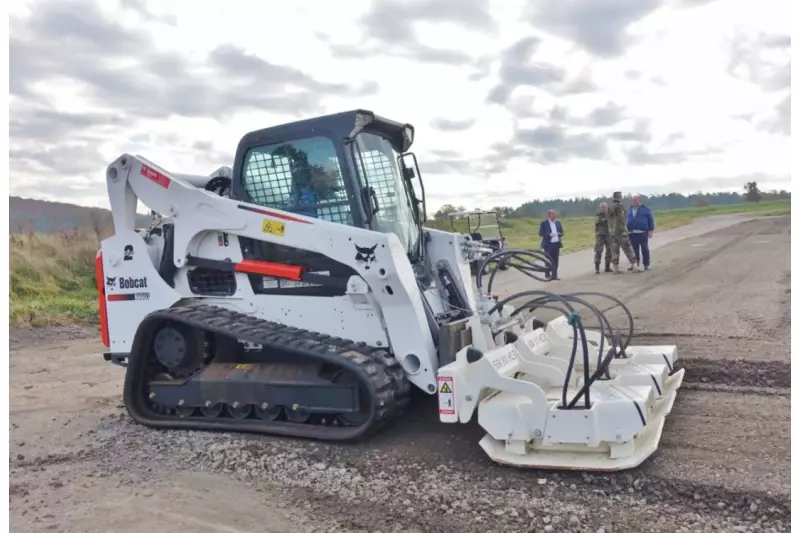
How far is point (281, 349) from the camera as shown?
5.96m

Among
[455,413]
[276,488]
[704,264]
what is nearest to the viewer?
[276,488]

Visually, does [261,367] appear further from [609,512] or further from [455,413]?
[609,512]

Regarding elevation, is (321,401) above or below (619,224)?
below

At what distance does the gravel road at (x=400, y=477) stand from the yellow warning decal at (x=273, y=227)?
1.60 meters

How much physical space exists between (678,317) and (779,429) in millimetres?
5146

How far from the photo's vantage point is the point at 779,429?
5348 mm

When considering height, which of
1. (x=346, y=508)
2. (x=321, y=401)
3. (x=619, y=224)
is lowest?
(x=346, y=508)

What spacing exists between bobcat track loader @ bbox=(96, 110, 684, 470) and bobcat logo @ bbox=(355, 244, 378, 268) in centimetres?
1

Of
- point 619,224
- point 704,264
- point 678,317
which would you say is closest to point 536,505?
point 678,317

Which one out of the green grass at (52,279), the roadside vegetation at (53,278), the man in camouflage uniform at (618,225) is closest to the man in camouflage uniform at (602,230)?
the man in camouflage uniform at (618,225)

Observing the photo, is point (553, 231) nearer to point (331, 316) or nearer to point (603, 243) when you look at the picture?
point (603, 243)

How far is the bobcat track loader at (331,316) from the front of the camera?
528cm

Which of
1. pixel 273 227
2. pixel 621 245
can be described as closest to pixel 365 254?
pixel 273 227

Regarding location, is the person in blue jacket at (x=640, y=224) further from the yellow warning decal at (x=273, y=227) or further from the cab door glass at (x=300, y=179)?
the yellow warning decal at (x=273, y=227)
